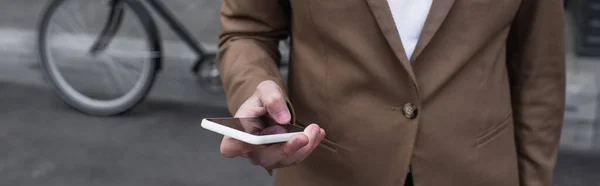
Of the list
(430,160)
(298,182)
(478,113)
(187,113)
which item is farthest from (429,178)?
(187,113)

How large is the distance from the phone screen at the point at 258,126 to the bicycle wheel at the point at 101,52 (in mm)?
3824

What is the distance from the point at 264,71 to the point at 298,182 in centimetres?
26

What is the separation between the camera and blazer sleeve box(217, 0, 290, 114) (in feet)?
5.12

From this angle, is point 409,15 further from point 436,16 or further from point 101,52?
point 101,52

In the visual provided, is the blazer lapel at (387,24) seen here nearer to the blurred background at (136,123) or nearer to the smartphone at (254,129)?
the smartphone at (254,129)

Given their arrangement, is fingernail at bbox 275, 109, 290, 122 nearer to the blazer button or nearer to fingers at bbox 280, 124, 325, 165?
fingers at bbox 280, 124, 325, 165

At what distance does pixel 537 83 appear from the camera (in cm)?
169

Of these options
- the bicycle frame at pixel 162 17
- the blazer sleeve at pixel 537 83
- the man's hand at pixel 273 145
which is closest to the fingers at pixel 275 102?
the man's hand at pixel 273 145

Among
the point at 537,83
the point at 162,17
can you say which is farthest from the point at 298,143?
the point at 162,17

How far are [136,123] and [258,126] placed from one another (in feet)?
12.9

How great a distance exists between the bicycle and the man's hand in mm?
3781

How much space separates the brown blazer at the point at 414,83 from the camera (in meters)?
1.48

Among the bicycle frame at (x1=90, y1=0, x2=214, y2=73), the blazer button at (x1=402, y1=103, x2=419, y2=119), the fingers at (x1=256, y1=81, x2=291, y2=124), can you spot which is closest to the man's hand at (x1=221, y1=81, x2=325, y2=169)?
the fingers at (x1=256, y1=81, x2=291, y2=124)

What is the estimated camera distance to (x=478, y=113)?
1.57 m
